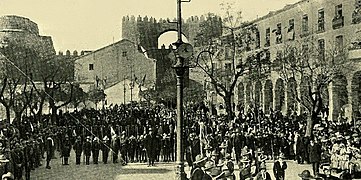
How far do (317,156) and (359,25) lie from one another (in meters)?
17.8

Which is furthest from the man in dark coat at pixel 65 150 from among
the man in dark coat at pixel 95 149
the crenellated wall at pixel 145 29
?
the crenellated wall at pixel 145 29

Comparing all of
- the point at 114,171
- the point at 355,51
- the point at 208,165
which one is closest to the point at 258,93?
the point at 355,51

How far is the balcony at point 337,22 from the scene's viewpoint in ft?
117

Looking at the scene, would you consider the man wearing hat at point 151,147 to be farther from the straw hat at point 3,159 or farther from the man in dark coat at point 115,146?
the straw hat at point 3,159

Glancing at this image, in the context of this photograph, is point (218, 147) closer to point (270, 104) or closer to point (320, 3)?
point (320, 3)

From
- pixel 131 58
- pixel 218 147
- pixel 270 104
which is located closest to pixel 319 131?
pixel 218 147

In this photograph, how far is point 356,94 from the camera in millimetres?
33375

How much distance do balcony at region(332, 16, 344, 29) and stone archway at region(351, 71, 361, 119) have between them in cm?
436

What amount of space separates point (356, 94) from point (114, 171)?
18972 mm

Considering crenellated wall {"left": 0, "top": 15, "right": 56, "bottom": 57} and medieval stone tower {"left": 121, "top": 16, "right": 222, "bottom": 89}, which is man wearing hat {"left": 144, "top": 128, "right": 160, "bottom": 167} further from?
medieval stone tower {"left": 121, "top": 16, "right": 222, "bottom": 89}

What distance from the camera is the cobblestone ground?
59.5 feet

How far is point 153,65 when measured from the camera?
7156 cm

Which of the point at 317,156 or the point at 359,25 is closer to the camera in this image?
the point at 317,156

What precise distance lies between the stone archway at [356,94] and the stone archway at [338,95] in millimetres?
1104
